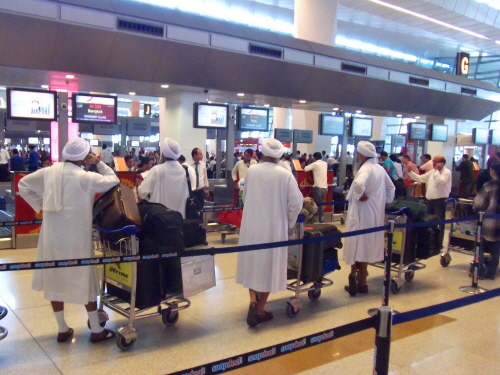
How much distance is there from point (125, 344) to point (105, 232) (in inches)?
37.3

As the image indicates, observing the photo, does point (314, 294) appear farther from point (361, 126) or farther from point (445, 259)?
point (361, 126)

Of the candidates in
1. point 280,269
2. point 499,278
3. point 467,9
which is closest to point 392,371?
point 280,269

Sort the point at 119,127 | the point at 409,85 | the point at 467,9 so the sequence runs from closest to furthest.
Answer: the point at 409,85
the point at 467,9
the point at 119,127

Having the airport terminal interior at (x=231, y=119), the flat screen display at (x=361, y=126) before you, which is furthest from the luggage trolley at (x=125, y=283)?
the flat screen display at (x=361, y=126)

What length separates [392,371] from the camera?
3.61 metres

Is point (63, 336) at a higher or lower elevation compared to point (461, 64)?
lower

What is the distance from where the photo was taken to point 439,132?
1786 centimetres

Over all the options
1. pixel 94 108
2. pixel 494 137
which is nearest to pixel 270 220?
pixel 94 108

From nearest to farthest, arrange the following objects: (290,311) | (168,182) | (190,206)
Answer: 1. (290,311)
2. (168,182)
3. (190,206)

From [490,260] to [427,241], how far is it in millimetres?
1277

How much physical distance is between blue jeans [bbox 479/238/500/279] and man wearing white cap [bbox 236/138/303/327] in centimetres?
339

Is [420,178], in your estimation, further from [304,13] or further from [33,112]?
[304,13]

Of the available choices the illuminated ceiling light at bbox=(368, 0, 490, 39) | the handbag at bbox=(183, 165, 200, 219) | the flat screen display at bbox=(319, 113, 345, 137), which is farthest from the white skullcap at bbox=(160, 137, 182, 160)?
the illuminated ceiling light at bbox=(368, 0, 490, 39)

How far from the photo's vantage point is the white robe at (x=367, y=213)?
5457mm
